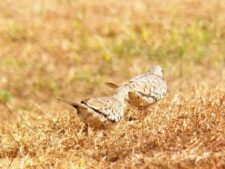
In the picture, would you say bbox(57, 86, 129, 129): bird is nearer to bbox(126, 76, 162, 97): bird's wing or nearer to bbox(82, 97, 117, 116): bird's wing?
bbox(82, 97, 117, 116): bird's wing

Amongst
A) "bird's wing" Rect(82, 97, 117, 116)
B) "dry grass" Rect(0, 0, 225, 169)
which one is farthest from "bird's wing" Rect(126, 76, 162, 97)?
"bird's wing" Rect(82, 97, 117, 116)

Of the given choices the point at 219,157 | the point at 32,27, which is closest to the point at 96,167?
the point at 219,157

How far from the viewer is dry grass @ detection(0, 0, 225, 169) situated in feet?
21.8

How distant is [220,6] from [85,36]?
95.8 inches

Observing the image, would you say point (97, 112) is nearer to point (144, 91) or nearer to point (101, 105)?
point (101, 105)

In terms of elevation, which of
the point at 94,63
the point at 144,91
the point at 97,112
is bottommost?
the point at 97,112

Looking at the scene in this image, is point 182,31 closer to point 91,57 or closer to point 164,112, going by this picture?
point 91,57

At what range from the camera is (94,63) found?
12984 mm

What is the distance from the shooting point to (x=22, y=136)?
681 centimetres

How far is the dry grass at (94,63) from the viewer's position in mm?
6648

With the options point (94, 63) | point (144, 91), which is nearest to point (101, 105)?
point (144, 91)

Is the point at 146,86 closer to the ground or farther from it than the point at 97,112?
farther from it

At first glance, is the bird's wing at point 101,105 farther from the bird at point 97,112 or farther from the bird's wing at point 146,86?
the bird's wing at point 146,86

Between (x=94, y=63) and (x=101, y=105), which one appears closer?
(x=101, y=105)
